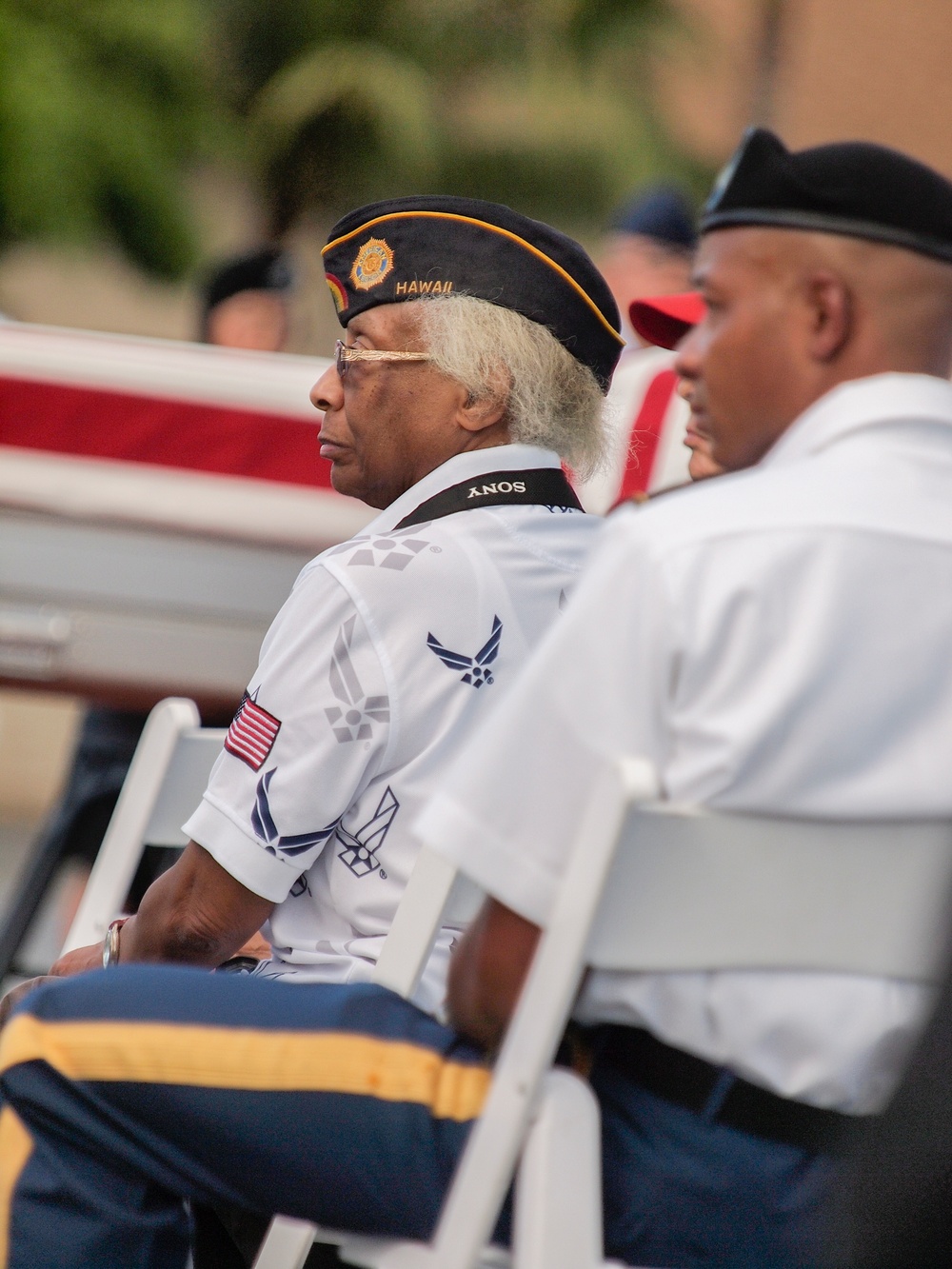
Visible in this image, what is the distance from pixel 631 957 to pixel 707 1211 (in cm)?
29

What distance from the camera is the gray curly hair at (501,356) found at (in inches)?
90.0

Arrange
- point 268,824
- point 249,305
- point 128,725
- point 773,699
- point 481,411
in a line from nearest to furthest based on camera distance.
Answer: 1. point 773,699
2. point 268,824
3. point 481,411
4. point 128,725
5. point 249,305

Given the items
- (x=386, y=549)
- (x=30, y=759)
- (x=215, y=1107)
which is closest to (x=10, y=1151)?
(x=215, y=1107)

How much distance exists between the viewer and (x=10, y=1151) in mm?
1573

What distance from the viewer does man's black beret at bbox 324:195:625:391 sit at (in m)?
2.30

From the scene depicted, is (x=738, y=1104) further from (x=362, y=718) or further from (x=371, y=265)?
(x=371, y=265)

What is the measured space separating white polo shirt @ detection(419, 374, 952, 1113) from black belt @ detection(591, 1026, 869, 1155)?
0.07ft

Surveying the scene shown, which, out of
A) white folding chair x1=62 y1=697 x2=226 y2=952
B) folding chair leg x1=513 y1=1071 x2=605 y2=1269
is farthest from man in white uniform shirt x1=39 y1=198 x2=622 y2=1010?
folding chair leg x1=513 y1=1071 x2=605 y2=1269

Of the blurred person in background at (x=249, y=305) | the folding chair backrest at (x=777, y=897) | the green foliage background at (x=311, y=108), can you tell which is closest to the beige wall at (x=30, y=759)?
the blurred person in background at (x=249, y=305)

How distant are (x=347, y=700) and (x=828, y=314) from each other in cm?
73

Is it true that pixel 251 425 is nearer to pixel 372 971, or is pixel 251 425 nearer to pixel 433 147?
pixel 372 971

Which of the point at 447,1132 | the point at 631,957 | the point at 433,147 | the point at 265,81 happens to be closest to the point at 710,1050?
the point at 631,957

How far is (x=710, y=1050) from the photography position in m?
1.49

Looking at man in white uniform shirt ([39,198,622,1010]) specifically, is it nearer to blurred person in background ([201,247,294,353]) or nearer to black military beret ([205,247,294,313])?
blurred person in background ([201,247,294,353])
